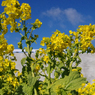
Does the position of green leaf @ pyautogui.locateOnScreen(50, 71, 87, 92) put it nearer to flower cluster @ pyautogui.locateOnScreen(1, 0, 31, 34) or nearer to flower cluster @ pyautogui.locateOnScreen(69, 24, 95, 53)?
flower cluster @ pyautogui.locateOnScreen(69, 24, 95, 53)

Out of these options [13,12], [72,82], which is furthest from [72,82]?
[13,12]

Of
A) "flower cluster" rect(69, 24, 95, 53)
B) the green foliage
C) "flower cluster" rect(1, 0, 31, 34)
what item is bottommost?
the green foliage

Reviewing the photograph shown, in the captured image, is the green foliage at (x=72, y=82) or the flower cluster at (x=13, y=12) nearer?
the green foliage at (x=72, y=82)

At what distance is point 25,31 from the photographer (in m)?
1.77

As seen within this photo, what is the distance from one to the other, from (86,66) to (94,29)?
3.36 meters

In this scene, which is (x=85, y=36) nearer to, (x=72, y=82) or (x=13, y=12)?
(x=72, y=82)

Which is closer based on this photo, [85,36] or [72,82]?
[72,82]

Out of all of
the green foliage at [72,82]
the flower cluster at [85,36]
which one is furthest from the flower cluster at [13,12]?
the green foliage at [72,82]

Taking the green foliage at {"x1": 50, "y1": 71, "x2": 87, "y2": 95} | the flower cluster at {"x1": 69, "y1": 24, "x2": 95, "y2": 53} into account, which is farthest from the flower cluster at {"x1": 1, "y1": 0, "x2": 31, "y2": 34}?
the green foliage at {"x1": 50, "y1": 71, "x2": 87, "y2": 95}

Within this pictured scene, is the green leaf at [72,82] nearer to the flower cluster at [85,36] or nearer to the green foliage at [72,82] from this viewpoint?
the green foliage at [72,82]

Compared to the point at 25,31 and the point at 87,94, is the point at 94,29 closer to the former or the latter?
the point at 25,31

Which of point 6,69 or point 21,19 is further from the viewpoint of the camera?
point 6,69

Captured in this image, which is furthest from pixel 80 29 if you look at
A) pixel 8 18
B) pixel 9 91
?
pixel 9 91

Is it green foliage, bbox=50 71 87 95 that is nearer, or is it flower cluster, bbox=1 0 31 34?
green foliage, bbox=50 71 87 95
